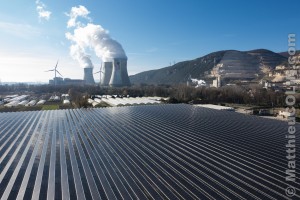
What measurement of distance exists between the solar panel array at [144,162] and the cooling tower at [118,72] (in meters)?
57.7

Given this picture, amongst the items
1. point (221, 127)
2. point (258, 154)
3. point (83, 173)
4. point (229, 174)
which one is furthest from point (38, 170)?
point (221, 127)

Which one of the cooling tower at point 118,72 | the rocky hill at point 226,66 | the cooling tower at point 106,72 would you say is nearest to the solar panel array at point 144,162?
the cooling tower at point 118,72

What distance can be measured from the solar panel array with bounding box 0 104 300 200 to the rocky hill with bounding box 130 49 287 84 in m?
84.6

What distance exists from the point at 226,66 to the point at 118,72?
52669mm

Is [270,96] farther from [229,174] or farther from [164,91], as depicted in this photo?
[229,174]

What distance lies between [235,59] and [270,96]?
73.3 m

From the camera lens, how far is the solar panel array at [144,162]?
6.48 meters

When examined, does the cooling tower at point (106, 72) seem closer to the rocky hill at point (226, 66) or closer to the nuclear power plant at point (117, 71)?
the nuclear power plant at point (117, 71)

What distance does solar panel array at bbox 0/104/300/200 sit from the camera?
21.2 ft

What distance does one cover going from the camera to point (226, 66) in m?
106

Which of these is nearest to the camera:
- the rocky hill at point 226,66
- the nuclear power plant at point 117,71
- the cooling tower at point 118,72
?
the cooling tower at point 118,72

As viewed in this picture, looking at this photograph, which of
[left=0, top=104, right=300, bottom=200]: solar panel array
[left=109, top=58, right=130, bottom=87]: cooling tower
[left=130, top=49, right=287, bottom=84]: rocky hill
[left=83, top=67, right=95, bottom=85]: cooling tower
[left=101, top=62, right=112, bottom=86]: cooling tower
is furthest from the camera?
[left=130, top=49, right=287, bottom=84]: rocky hill

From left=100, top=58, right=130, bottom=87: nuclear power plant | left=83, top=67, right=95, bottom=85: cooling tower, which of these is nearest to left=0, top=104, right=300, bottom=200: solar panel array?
left=100, top=58, right=130, bottom=87: nuclear power plant

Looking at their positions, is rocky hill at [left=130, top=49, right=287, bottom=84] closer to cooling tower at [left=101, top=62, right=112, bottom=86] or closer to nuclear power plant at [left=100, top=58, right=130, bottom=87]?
nuclear power plant at [left=100, top=58, right=130, bottom=87]
